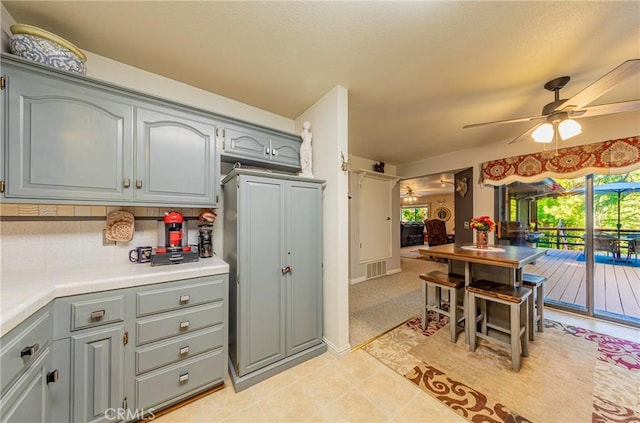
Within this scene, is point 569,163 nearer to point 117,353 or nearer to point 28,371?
point 117,353

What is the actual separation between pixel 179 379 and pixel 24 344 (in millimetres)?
831

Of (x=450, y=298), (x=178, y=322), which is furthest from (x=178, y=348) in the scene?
(x=450, y=298)

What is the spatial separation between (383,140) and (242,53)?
2495 mm

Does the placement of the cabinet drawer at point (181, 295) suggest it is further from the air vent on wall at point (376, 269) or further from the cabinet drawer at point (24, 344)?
the air vent on wall at point (376, 269)

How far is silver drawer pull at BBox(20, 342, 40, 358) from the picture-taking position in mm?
918

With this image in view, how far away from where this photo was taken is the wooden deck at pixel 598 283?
2803 millimetres

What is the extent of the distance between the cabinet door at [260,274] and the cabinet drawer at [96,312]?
68cm

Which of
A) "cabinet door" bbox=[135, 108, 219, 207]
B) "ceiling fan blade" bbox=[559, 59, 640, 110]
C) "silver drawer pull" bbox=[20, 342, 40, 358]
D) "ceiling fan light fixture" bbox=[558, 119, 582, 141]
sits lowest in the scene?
"silver drawer pull" bbox=[20, 342, 40, 358]

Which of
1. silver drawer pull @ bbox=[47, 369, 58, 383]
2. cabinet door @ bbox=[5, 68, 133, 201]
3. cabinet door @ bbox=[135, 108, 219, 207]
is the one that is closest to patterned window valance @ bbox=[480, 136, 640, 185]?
cabinet door @ bbox=[135, 108, 219, 207]

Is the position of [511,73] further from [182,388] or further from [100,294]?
[182,388]

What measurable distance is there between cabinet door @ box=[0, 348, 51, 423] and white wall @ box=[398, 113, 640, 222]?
4406 millimetres

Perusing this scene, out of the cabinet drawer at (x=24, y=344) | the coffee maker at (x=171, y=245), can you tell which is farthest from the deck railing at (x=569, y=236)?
the cabinet drawer at (x=24, y=344)

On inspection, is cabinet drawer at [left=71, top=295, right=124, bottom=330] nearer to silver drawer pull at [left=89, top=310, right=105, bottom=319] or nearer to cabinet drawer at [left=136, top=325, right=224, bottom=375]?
silver drawer pull at [left=89, top=310, right=105, bottom=319]

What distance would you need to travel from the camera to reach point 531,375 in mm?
1777
